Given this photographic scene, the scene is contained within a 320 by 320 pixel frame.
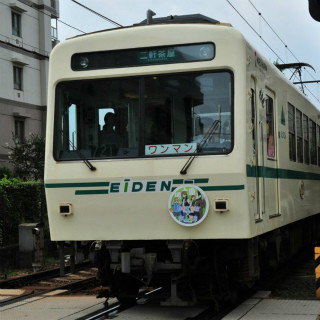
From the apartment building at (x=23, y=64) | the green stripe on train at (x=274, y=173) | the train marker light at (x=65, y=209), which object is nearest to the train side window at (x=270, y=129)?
the green stripe on train at (x=274, y=173)

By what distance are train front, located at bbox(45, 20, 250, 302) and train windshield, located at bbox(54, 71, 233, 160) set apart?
1 centimetres

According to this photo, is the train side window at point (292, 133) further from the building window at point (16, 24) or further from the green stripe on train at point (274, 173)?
the building window at point (16, 24)

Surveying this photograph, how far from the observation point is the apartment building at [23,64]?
31875 millimetres

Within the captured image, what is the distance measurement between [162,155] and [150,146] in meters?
0.19

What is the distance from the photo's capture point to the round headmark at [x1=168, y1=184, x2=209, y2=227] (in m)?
7.64

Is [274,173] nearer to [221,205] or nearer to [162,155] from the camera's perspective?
[221,205]

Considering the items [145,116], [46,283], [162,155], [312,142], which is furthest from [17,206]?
[162,155]

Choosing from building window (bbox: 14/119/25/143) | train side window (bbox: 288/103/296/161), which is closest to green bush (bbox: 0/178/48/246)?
train side window (bbox: 288/103/296/161)

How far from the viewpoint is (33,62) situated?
113ft

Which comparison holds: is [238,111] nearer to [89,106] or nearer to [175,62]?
[175,62]

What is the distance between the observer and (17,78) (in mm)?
33375

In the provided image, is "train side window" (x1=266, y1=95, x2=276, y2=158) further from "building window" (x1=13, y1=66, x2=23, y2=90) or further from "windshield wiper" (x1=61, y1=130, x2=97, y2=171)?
"building window" (x1=13, y1=66, x2=23, y2=90)

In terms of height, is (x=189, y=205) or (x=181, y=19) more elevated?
(x=181, y=19)

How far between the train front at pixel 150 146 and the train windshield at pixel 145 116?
0.01m
